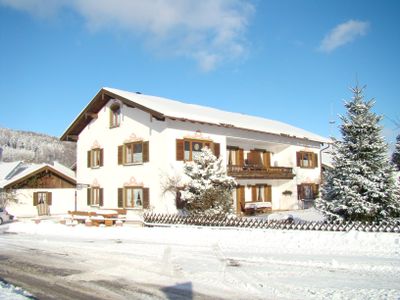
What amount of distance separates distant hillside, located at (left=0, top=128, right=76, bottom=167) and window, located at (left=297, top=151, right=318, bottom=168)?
3182 inches

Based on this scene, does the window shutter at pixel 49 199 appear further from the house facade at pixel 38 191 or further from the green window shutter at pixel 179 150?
the green window shutter at pixel 179 150

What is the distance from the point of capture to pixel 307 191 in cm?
3497

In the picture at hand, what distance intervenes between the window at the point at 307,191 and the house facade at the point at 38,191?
1914 centimetres

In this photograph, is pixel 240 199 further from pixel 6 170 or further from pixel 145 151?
pixel 6 170

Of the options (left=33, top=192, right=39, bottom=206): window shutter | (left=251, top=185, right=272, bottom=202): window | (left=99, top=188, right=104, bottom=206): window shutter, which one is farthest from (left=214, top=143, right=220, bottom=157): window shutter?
(left=33, top=192, right=39, bottom=206): window shutter

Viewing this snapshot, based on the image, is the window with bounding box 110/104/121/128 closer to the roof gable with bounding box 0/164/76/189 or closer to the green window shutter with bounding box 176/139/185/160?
the green window shutter with bounding box 176/139/185/160

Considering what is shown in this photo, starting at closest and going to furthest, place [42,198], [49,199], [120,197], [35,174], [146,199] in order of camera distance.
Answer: [146,199]
[120,197]
[35,174]
[42,198]
[49,199]

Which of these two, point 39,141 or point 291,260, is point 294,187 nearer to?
point 291,260

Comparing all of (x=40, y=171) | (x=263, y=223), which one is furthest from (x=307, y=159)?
(x=40, y=171)

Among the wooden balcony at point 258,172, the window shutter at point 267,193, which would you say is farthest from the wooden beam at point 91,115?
the window shutter at point 267,193

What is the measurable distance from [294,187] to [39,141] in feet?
361

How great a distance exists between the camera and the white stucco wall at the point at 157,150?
24.2 metres

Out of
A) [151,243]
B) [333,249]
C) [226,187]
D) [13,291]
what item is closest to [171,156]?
[226,187]

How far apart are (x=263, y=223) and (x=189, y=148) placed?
8.73m
